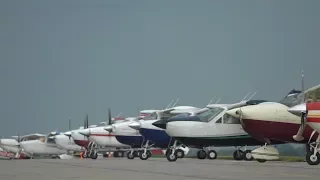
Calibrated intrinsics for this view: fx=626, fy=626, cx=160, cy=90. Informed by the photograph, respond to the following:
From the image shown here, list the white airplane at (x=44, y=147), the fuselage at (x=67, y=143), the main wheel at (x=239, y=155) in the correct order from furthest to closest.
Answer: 1. the white airplane at (x=44, y=147)
2. the fuselage at (x=67, y=143)
3. the main wheel at (x=239, y=155)

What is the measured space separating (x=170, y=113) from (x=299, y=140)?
14092 mm

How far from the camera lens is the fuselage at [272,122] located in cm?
2370

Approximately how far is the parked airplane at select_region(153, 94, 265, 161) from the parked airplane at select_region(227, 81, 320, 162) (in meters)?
4.83

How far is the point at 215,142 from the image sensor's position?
30547 mm

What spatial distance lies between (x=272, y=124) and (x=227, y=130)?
602cm

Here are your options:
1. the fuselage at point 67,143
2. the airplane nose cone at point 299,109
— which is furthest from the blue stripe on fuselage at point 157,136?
the fuselage at point 67,143

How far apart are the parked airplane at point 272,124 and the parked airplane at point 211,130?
4.83 m

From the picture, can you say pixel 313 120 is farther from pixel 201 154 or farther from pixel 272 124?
pixel 201 154

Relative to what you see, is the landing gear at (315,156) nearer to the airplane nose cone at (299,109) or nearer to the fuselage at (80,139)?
the airplane nose cone at (299,109)

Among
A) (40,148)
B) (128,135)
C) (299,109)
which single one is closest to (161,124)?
(128,135)

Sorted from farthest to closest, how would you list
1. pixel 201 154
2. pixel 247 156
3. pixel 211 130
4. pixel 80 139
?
pixel 80 139
pixel 201 154
pixel 247 156
pixel 211 130

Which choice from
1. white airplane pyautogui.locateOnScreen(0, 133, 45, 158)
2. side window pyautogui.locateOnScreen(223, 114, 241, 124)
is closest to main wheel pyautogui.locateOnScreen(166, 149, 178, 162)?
side window pyautogui.locateOnScreen(223, 114, 241, 124)

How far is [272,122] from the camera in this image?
24.0 meters

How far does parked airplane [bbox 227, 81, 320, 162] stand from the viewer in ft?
77.6
